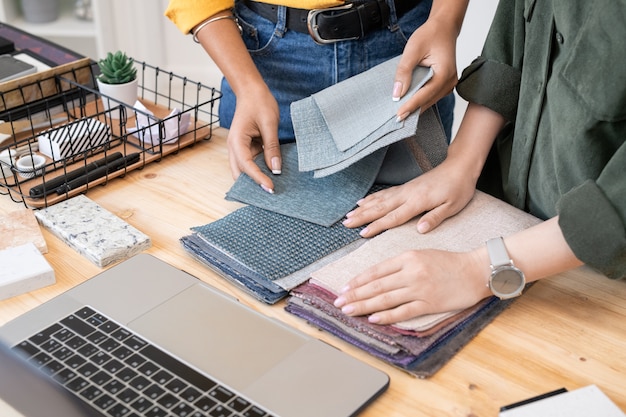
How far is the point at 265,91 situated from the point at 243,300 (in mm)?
452

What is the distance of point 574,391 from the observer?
793 mm

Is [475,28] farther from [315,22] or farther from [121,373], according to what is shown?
[121,373]

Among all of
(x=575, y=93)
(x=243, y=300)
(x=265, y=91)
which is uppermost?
(x=575, y=93)

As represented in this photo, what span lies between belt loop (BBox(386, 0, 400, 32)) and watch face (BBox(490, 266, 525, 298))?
0.61m

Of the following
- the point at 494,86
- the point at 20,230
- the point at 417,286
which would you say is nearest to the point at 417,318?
the point at 417,286

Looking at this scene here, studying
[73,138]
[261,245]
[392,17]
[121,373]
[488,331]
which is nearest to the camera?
[121,373]

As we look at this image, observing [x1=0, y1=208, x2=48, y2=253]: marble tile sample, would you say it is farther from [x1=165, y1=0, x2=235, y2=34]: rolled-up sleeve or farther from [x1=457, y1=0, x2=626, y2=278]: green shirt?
[x1=457, y1=0, x2=626, y2=278]: green shirt

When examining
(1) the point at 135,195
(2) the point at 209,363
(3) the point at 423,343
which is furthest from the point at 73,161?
(3) the point at 423,343

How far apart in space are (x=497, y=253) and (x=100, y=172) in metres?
0.66

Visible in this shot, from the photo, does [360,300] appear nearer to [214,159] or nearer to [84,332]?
[84,332]

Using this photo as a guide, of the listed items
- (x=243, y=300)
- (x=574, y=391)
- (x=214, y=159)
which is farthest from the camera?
(x=214, y=159)

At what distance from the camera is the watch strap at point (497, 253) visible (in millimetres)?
911

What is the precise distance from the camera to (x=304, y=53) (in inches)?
53.4

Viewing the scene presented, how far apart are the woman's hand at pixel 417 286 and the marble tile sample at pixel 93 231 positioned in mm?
331
